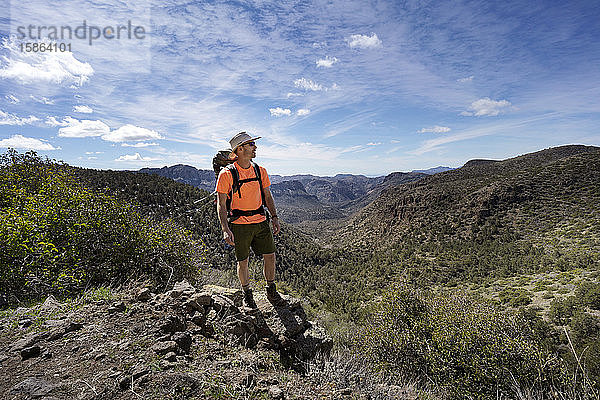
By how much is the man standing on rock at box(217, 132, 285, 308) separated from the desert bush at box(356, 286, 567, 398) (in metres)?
4.63

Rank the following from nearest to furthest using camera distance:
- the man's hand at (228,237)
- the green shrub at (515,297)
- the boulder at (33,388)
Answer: the boulder at (33,388)
the man's hand at (228,237)
the green shrub at (515,297)

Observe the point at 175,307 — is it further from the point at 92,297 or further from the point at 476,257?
the point at 476,257

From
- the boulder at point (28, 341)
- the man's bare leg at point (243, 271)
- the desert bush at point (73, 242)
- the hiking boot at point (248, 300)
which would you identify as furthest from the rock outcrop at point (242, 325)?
the desert bush at point (73, 242)

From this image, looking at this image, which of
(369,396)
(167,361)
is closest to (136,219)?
(167,361)

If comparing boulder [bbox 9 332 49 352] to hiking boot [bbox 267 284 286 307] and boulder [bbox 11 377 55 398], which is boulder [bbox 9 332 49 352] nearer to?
boulder [bbox 11 377 55 398]

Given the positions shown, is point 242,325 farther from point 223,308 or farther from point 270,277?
point 270,277

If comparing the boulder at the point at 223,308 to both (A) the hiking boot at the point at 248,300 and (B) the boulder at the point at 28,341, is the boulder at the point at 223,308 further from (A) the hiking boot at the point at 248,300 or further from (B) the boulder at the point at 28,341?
(B) the boulder at the point at 28,341

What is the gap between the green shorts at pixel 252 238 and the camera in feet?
13.0

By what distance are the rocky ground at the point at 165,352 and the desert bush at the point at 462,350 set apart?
4051 mm

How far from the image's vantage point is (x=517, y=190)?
47.9m

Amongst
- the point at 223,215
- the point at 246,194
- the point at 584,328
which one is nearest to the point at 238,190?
the point at 246,194

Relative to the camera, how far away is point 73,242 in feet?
16.9

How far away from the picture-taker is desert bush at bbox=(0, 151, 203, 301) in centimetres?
444

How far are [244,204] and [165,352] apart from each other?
2.02 m
